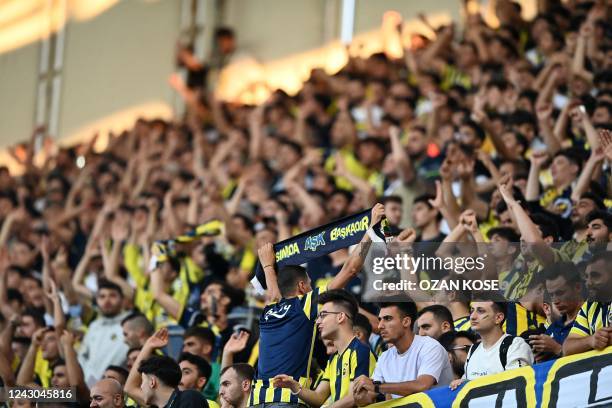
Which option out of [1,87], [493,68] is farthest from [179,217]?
[1,87]

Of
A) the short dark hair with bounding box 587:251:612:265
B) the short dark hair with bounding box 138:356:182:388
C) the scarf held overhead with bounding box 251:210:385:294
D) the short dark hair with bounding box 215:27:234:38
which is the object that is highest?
the short dark hair with bounding box 215:27:234:38

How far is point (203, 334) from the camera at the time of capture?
9398 millimetres

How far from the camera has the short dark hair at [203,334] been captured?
9398 mm

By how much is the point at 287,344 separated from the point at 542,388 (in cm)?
159

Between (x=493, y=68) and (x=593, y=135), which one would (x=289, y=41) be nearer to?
(x=493, y=68)

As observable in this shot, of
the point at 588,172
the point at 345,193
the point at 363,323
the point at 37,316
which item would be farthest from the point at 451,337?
the point at 37,316

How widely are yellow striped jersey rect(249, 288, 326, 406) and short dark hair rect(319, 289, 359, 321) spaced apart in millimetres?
106

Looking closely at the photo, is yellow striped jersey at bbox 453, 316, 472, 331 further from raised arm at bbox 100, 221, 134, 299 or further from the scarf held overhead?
raised arm at bbox 100, 221, 134, 299

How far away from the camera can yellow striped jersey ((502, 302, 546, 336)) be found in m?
7.96

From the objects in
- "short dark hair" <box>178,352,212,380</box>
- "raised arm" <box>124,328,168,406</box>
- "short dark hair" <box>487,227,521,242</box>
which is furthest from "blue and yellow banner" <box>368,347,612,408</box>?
"raised arm" <box>124,328,168,406</box>

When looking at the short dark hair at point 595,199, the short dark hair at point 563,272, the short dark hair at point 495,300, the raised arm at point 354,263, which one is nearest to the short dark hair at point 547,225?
the short dark hair at point 595,199

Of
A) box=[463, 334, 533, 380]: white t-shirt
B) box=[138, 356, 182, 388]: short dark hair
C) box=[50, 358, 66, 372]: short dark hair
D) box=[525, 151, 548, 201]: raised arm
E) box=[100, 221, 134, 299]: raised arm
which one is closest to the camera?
box=[463, 334, 533, 380]: white t-shirt

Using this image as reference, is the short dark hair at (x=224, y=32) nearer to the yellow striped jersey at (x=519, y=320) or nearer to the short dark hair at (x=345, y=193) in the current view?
the short dark hair at (x=345, y=193)

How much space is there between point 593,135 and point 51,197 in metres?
7.70
